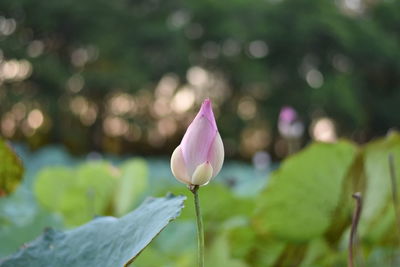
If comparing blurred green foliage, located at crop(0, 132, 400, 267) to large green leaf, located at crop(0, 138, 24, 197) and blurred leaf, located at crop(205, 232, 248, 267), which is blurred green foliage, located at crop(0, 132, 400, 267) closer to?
blurred leaf, located at crop(205, 232, 248, 267)

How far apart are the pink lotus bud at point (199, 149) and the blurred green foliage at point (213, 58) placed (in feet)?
28.5

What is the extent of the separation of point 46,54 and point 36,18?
55 centimetres

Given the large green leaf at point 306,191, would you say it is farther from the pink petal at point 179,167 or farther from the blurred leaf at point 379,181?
the pink petal at point 179,167

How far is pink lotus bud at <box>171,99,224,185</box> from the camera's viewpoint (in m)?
0.33

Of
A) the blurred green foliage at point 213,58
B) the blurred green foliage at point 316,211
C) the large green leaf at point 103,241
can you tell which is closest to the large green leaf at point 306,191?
the blurred green foliage at point 316,211

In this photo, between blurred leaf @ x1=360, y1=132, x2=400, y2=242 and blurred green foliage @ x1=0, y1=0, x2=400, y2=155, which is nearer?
blurred leaf @ x1=360, y1=132, x2=400, y2=242

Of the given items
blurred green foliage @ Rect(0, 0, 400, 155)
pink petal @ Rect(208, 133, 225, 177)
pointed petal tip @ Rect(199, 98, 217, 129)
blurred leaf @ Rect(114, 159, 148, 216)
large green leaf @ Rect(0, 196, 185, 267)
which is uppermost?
blurred green foliage @ Rect(0, 0, 400, 155)

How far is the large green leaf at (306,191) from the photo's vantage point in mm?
587

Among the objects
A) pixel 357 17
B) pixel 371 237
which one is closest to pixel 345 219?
pixel 371 237

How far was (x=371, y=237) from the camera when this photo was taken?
25.1 inches

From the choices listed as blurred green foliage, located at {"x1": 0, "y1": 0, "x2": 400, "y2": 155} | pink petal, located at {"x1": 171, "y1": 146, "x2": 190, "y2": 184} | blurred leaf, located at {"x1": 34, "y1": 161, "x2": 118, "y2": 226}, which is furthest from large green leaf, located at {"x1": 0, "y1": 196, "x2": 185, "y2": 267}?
blurred green foliage, located at {"x1": 0, "y1": 0, "x2": 400, "y2": 155}

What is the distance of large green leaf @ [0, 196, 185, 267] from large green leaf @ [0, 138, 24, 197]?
158 mm

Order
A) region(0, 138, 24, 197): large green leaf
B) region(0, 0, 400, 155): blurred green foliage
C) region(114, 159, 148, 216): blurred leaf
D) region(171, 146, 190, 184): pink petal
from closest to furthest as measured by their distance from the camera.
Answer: region(171, 146, 190, 184): pink petal, region(0, 138, 24, 197): large green leaf, region(114, 159, 148, 216): blurred leaf, region(0, 0, 400, 155): blurred green foliage

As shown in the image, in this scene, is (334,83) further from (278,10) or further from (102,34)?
(102,34)
